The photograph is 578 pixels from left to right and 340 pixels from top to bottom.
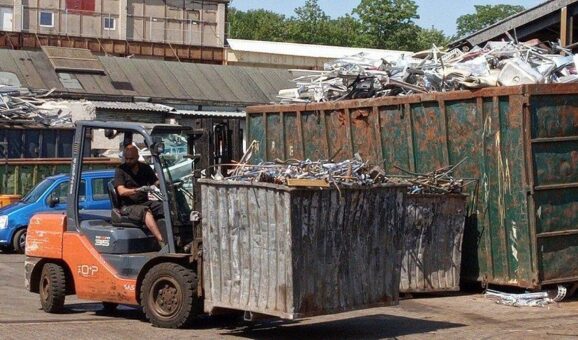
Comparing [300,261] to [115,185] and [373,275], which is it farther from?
[115,185]

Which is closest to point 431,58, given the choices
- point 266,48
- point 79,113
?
point 79,113

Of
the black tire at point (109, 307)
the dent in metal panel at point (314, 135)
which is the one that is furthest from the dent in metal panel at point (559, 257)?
the black tire at point (109, 307)

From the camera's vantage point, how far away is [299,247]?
33.3 feet

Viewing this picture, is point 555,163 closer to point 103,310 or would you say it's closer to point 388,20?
point 103,310

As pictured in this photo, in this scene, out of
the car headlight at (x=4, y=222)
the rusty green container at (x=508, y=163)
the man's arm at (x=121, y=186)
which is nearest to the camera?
the man's arm at (x=121, y=186)

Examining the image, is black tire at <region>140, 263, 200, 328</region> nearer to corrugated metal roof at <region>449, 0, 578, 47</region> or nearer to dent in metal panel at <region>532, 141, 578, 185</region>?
dent in metal panel at <region>532, 141, 578, 185</region>

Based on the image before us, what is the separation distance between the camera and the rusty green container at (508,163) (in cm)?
1383

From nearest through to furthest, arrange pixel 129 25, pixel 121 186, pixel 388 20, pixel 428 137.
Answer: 1. pixel 121 186
2. pixel 428 137
3. pixel 129 25
4. pixel 388 20

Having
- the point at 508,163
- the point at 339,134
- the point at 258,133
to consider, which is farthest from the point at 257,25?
the point at 508,163

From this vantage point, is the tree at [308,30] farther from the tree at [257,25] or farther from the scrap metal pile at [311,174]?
the scrap metal pile at [311,174]

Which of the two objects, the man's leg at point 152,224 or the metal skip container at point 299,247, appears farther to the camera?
the man's leg at point 152,224

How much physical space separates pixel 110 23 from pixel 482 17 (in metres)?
69.6

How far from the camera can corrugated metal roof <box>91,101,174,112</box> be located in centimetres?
3505

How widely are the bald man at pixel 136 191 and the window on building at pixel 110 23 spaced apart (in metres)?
50.2
